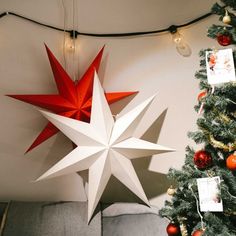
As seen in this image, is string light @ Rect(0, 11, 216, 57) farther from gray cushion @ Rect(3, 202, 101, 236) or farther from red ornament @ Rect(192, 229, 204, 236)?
red ornament @ Rect(192, 229, 204, 236)

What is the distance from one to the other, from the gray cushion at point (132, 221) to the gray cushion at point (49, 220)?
0.20 feet

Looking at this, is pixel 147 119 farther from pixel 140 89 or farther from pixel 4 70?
pixel 4 70

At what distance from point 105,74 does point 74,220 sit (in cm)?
86

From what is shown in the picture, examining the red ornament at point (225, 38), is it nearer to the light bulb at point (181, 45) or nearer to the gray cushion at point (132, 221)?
the light bulb at point (181, 45)

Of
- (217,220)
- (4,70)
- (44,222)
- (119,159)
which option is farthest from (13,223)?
(217,220)

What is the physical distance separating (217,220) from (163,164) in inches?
26.6

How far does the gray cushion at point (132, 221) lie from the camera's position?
1.53 metres

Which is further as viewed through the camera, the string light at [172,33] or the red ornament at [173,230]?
the string light at [172,33]

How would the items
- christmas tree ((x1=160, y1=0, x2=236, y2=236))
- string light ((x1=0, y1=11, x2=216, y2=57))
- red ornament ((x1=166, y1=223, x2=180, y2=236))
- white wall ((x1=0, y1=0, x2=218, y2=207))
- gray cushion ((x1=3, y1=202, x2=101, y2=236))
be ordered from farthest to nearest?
1. string light ((x1=0, y1=11, x2=216, y2=57))
2. white wall ((x1=0, y1=0, x2=218, y2=207))
3. gray cushion ((x1=3, y1=202, x2=101, y2=236))
4. red ornament ((x1=166, y1=223, x2=180, y2=236))
5. christmas tree ((x1=160, y1=0, x2=236, y2=236))

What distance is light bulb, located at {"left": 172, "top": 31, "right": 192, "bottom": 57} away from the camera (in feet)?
6.20

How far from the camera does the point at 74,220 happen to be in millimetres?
1556

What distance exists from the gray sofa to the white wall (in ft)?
0.62

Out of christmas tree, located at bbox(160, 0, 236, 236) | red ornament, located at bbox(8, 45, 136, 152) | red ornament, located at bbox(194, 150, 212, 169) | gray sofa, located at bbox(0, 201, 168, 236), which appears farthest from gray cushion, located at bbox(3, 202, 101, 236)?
red ornament, located at bbox(194, 150, 212, 169)

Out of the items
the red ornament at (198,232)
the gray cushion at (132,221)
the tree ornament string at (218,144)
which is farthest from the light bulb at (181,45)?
the red ornament at (198,232)
